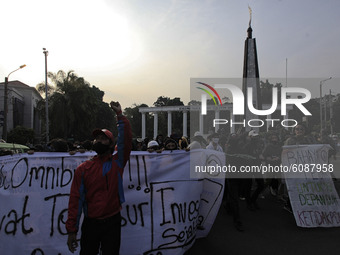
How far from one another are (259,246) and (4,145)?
8318 mm

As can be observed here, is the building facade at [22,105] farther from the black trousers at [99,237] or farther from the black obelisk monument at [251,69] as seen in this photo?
the black trousers at [99,237]

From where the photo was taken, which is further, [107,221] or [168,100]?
[168,100]

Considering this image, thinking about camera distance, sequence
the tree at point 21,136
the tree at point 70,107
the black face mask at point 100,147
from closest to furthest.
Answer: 1. the black face mask at point 100,147
2. the tree at point 21,136
3. the tree at point 70,107

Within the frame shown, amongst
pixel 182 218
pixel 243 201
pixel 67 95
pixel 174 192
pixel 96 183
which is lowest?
pixel 243 201

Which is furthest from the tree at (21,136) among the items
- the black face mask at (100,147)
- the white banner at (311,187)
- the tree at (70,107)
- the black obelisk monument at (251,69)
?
the black face mask at (100,147)

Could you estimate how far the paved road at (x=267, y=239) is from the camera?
425 cm

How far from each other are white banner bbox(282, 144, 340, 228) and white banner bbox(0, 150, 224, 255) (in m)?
2.10

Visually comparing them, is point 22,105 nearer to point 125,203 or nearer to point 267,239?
point 125,203

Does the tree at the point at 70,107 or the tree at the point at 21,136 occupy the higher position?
the tree at the point at 70,107

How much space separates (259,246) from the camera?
4406 millimetres

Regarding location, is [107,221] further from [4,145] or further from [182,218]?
[4,145]

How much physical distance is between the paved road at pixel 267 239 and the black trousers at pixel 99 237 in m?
1.75

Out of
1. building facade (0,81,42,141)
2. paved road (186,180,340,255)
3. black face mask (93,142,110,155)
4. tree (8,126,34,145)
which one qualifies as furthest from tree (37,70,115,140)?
black face mask (93,142,110,155)

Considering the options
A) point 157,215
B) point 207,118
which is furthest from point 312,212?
point 207,118
